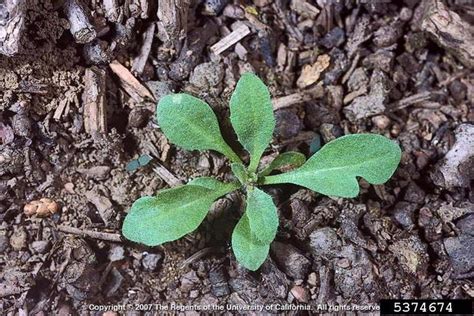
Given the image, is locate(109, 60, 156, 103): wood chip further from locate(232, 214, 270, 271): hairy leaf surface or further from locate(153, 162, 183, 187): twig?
locate(232, 214, 270, 271): hairy leaf surface

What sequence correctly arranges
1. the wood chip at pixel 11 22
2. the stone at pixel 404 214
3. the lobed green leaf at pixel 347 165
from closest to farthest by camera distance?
the wood chip at pixel 11 22, the lobed green leaf at pixel 347 165, the stone at pixel 404 214

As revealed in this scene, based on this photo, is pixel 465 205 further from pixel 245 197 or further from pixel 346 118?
pixel 245 197

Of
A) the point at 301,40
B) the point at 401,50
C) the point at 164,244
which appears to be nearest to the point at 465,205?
the point at 401,50

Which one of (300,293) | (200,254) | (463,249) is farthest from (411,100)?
(200,254)

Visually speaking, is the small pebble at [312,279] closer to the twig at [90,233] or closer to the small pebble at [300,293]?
the small pebble at [300,293]

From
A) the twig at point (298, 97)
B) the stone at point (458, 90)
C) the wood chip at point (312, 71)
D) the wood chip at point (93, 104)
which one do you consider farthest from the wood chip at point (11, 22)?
the stone at point (458, 90)

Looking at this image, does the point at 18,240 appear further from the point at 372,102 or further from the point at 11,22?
the point at 372,102
